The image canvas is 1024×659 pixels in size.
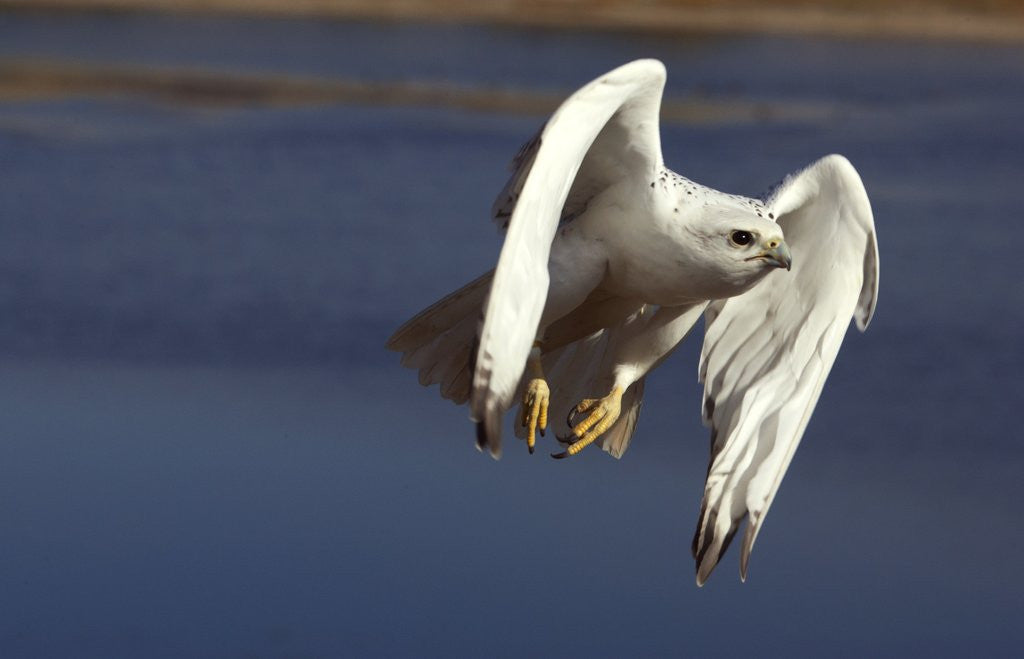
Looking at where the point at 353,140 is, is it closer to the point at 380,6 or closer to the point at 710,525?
the point at 380,6

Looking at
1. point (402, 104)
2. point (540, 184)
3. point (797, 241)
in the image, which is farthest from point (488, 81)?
point (540, 184)

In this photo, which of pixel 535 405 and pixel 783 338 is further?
pixel 783 338

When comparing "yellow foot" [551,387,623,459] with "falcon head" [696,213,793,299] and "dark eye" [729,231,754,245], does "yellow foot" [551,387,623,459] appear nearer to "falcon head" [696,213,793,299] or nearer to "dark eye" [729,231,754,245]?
"falcon head" [696,213,793,299]

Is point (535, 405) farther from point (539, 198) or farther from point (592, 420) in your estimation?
point (539, 198)

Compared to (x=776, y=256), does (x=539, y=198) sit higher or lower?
higher

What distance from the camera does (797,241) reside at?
572cm

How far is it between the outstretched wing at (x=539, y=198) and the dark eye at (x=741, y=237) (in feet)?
0.96

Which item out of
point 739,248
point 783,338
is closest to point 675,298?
point 739,248

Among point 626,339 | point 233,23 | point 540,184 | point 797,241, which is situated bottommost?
point 233,23

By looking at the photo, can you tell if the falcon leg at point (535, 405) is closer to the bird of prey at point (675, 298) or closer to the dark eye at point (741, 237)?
the bird of prey at point (675, 298)

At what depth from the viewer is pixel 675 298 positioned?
523 centimetres

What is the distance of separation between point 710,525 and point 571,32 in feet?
56.8

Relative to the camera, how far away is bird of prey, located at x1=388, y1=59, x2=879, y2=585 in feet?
16.0

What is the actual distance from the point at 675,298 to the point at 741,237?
296 millimetres
